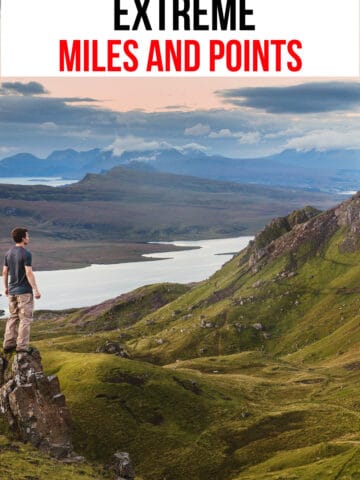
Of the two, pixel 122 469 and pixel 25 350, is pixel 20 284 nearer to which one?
pixel 25 350

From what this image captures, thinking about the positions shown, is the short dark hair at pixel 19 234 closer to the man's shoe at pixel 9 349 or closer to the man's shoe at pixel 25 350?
the man's shoe at pixel 25 350

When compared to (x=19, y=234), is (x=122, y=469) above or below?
below

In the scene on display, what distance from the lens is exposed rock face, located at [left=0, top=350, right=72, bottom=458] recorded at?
56844 millimetres

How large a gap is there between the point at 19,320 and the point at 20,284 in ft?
18.5

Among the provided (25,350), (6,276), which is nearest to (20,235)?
(6,276)

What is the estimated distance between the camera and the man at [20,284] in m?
46.3

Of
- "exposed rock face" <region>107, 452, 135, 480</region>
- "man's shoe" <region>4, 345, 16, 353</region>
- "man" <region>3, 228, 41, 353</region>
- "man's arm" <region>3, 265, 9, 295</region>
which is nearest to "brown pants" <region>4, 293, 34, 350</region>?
"man" <region>3, 228, 41, 353</region>

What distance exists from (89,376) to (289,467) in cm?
3292

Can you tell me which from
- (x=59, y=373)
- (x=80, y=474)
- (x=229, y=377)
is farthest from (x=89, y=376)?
(x=229, y=377)

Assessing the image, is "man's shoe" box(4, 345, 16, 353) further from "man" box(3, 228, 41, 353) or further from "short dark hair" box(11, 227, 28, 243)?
"short dark hair" box(11, 227, 28, 243)

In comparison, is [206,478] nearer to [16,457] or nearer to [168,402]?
[168,402]

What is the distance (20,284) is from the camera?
49344 mm

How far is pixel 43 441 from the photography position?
56812mm

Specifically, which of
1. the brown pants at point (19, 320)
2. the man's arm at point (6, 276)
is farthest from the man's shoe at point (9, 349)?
the man's arm at point (6, 276)
